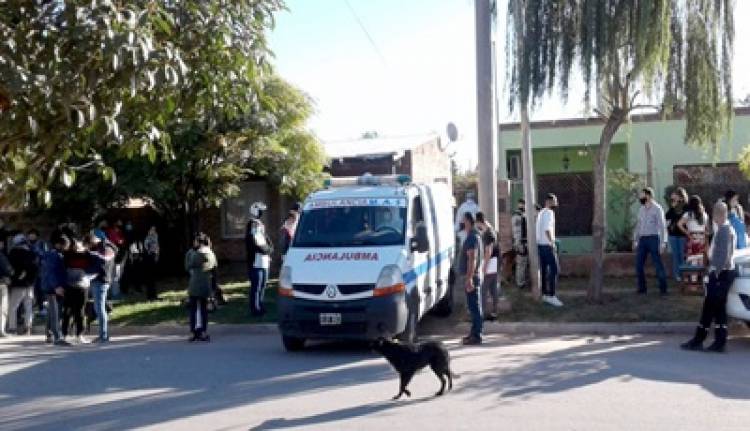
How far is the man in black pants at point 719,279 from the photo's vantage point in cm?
1106

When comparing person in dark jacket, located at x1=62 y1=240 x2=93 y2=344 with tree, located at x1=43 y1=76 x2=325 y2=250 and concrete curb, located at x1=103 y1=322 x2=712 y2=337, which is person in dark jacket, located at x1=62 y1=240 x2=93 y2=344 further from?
tree, located at x1=43 y1=76 x2=325 y2=250

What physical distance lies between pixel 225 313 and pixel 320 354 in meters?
4.45

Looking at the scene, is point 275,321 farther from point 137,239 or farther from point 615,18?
point 615,18

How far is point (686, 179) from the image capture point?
19875 mm

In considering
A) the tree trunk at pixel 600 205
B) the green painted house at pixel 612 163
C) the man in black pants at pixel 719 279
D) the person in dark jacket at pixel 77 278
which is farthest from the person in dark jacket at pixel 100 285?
the green painted house at pixel 612 163

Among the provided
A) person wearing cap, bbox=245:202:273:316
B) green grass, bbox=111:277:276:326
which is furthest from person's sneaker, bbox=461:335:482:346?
person wearing cap, bbox=245:202:273:316

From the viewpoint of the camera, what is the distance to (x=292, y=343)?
11.9 meters

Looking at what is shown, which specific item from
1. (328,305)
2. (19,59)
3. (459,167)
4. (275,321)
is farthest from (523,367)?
(459,167)

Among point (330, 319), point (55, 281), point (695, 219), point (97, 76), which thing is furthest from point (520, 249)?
point (97, 76)

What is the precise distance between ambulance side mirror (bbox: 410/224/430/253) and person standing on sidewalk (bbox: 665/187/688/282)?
6097 mm

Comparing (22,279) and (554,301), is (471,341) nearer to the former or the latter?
(554,301)

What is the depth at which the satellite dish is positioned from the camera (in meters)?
18.4

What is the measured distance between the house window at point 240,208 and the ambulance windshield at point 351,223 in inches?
479

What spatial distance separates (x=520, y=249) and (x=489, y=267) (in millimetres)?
2939
